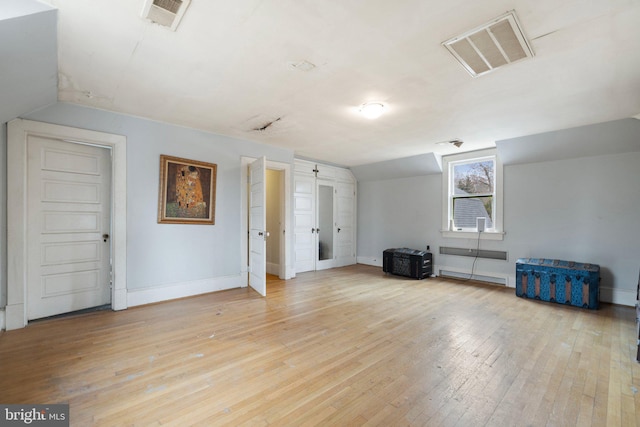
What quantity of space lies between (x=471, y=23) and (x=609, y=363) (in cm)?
306

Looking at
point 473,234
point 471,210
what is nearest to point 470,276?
point 473,234

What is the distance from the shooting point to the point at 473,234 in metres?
5.52

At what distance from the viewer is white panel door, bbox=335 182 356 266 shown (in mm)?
7012

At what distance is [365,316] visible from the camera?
3459mm

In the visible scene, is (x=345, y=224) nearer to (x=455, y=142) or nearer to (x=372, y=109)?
(x=455, y=142)

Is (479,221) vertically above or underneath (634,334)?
above

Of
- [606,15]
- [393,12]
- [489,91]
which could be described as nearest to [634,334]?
[489,91]

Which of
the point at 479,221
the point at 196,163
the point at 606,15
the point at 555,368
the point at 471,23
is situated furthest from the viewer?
the point at 479,221

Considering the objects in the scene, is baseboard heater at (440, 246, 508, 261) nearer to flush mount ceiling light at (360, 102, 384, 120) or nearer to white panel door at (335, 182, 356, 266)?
white panel door at (335, 182, 356, 266)

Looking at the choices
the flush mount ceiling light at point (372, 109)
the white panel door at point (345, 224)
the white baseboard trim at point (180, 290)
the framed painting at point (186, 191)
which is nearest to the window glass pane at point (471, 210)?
the white panel door at point (345, 224)

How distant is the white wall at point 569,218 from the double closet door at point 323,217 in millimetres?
1867

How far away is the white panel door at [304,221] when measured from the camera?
19.9 feet

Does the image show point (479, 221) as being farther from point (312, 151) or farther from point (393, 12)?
point (393, 12)

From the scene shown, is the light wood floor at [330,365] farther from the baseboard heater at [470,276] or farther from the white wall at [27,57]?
the white wall at [27,57]
